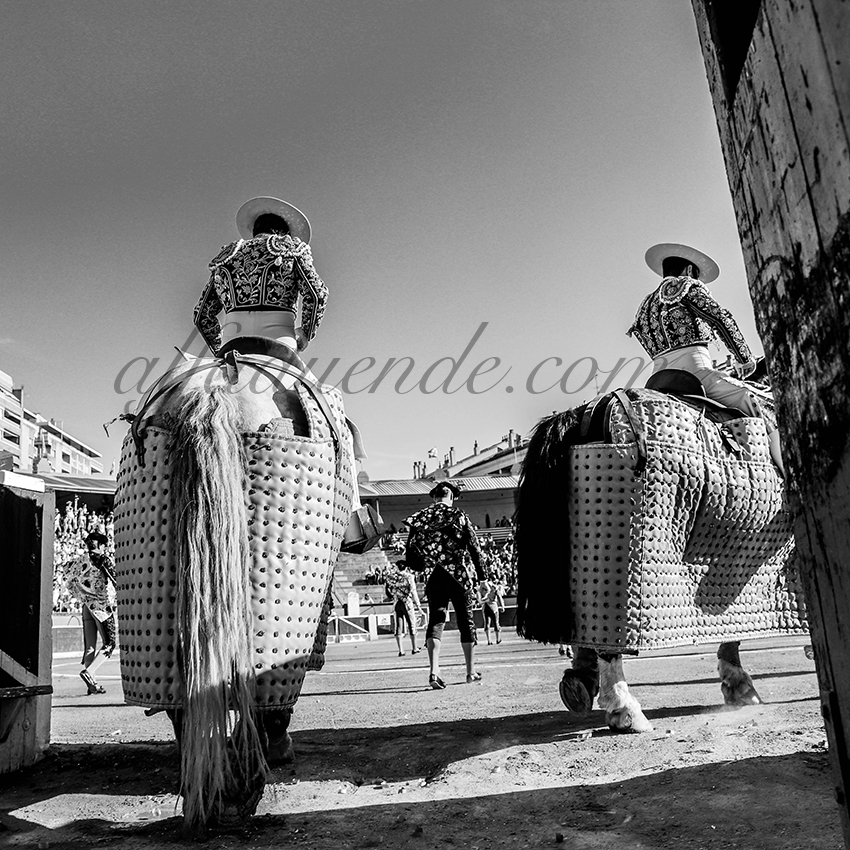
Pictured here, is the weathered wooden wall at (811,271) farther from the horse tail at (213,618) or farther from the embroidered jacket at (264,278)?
the embroidered jacket at (264,278)

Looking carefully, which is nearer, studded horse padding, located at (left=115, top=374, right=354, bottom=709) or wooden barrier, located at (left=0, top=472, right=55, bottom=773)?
studded horse padding, located at (left=115, top=374, right=354, bottom=709)

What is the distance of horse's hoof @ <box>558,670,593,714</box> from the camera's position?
12.7 feet

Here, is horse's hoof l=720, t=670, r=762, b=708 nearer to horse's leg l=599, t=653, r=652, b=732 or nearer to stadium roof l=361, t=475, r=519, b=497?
horse's leg l=599, t=653, r=652, b=732

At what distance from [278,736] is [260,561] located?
860 millimetres

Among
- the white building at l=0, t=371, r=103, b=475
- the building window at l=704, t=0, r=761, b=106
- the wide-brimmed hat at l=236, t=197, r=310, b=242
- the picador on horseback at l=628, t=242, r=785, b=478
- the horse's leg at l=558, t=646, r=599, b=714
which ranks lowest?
the horse's leg at l=558, t=646, r=599, b=714

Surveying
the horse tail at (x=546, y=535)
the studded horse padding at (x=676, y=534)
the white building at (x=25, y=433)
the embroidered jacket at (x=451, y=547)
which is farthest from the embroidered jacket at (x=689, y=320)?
the white building at (x=25, y=433)

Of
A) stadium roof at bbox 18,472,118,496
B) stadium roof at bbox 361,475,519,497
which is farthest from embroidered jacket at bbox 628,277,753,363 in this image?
stadium roof at bbox 361,475,519,497

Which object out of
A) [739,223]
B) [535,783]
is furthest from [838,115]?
[535,783]

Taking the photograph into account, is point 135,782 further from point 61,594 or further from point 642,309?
point 61,594

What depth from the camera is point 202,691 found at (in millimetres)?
2414

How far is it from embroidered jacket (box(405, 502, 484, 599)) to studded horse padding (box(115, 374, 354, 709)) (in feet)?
12.5

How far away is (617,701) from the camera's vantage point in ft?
12.3

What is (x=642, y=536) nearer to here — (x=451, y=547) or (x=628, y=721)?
(x=628, y=721)

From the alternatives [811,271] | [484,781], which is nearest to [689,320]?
[484,781]
